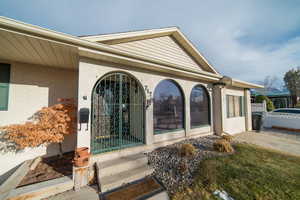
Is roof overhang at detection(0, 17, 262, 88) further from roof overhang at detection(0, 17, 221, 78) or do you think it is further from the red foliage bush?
the red foliage bush

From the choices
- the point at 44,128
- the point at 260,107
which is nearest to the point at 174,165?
the point at 44,128

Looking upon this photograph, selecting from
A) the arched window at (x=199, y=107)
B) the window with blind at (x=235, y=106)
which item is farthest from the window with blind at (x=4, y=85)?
the window with blind at (x=235, y=106)

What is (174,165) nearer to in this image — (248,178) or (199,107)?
(248,178)

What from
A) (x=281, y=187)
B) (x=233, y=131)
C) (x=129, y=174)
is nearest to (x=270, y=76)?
(x=233, y=131)

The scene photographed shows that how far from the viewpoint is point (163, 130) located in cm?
511

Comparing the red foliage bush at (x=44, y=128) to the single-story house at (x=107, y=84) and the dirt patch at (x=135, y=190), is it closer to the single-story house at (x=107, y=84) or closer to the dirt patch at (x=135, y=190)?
the single-story house at (x=107, y=84)

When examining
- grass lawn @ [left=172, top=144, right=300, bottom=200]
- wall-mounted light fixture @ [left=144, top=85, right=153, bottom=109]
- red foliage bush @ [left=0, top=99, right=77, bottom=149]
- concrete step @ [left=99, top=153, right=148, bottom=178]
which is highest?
wall-mounted light fixture @ [left=144, top=85, right=153, bottom=109]

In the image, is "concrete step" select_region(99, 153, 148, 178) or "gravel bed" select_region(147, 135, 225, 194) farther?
"concrete step" select_region(99, 153, 148, 178)

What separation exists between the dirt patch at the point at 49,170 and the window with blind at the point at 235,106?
8841mm

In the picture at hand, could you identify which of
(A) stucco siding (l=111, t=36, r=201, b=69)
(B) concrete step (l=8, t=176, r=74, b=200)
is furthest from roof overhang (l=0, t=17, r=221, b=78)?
(B) concrete step (l=8, t=176, r=74, b=200)

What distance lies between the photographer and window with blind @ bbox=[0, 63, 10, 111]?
3.74 metres

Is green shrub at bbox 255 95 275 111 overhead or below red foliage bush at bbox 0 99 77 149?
overhead

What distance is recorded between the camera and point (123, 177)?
3045 millimetres

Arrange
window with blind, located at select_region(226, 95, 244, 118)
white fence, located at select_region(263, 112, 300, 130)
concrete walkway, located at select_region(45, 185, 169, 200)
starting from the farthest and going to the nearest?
white fence, located at select_region(263, 112, 300, 130)
window with blind, located at select_region(226, 95, 244, 118)
concrete walkway, located at select_region(45, 185, 169, 200)
